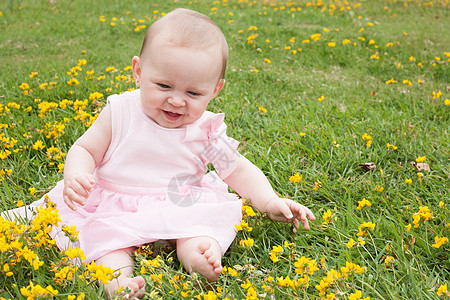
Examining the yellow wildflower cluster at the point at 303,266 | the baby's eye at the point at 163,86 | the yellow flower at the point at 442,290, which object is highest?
the baby's eye at the point at 163,86

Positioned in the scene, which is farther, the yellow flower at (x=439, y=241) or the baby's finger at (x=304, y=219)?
the baby's finger at (x=304, y=219)

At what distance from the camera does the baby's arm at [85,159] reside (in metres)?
2.06

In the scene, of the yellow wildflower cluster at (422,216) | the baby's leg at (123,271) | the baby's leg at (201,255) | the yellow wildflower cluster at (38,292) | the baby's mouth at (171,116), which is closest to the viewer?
the yellow wildflower cluster at (38,292)

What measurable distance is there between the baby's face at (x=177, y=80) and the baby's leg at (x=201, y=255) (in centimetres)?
66

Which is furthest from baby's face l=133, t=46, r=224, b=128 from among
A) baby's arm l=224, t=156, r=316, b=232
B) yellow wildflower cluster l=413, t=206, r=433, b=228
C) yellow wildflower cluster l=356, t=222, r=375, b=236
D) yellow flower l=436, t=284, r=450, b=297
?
yellow flower l=436, t=284, r=450, b=297

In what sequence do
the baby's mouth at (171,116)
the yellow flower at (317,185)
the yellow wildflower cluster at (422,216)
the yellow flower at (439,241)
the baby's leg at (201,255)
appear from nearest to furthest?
the baby's leg at (201,255) < the yellow flower at (439,241) < the yellow wildflower cluster at (422,216) < the baby's mouth at (171,116) < the yellow flower at (317,185)

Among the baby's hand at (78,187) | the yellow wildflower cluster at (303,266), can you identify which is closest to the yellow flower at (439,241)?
the yellow wildflower cluster at (303,266)

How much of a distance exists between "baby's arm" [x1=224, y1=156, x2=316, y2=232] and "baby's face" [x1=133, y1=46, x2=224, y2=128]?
1.62 feet

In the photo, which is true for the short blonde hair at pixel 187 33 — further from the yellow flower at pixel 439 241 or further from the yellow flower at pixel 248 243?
the yellow flower at pixel 439 241

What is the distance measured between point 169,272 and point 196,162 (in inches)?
27.9

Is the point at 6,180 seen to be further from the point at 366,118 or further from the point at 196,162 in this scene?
the point at 366,118

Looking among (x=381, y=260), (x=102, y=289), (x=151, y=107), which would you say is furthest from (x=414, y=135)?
(x=102, y=289)

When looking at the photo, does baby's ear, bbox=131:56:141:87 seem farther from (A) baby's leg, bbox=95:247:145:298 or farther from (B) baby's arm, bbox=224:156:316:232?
(A) baby's leg, bbox=95:247:145:298

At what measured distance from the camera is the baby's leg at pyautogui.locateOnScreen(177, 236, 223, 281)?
1.98 meters
